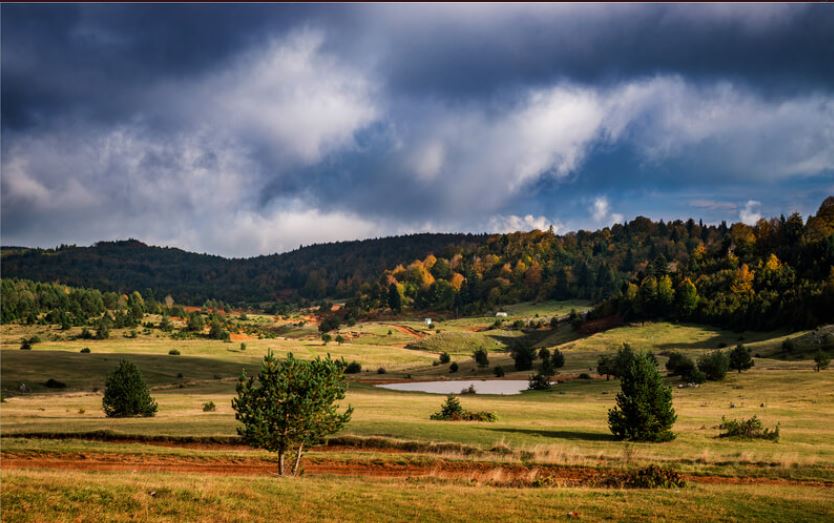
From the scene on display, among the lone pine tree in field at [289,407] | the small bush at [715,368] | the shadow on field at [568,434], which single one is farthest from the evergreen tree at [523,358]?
the lone pine tree in field at [289,407]

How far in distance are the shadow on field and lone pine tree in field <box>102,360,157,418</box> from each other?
1268 inches

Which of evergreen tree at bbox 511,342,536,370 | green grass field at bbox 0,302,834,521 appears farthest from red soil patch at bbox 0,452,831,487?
evergreen tree at bbox 511,342,536,370

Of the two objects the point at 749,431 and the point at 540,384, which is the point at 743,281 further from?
the point at 749,431

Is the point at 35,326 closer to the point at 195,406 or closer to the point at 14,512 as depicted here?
the point at 195,406

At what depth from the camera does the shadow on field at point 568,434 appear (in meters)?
41.4

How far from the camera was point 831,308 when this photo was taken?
129000 mm

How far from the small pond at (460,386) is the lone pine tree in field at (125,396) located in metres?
42.1

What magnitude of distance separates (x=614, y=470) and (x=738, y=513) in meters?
9.74

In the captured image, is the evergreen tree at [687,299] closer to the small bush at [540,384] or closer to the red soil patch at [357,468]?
the small bush at [540,384]

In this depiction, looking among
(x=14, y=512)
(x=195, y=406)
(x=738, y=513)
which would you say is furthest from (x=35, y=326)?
(x=738, y=513)

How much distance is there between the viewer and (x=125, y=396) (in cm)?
5472

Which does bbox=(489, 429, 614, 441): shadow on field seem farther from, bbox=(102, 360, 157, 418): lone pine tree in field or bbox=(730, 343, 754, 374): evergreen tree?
bbox=(730, 343, 754, 374): evergreen tree

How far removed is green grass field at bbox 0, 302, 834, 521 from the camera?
2159 centimetres

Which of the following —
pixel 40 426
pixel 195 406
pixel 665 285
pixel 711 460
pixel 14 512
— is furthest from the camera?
pixel 665 285
